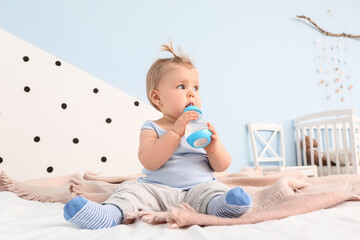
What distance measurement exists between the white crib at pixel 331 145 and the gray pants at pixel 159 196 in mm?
1721

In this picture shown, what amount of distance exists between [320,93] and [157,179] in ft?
7.99

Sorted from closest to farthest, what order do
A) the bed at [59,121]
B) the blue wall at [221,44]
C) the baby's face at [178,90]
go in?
1. the baby's face at [178,90]
2. the bed at [59,121]
3. the blue wall at [221,44]

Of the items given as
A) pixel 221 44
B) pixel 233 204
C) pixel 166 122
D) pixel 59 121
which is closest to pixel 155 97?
pixel 166 122

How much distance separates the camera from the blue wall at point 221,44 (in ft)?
6.05

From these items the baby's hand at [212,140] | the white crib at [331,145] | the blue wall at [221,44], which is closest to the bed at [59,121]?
the blue wall at [221,44]

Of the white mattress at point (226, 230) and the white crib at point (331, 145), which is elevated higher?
the white crib at point (331, 145)

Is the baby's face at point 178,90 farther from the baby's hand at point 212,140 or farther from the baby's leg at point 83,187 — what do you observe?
the baby's leg at point 83,187

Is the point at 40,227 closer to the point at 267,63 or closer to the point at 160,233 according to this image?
the point at 160,233

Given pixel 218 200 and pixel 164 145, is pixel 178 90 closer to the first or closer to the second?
pixel 164 145

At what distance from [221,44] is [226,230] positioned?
2141 mm

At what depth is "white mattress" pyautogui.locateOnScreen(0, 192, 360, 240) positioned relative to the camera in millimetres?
428

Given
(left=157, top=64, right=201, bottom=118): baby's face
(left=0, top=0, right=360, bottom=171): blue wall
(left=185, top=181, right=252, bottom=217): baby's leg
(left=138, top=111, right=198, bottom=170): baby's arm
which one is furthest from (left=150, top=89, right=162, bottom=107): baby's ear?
(left=0, top=0, right=360, bottom=171): blue wall

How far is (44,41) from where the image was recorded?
1.76 meters

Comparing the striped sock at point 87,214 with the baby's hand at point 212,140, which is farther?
the baby's hand at point 212,140
